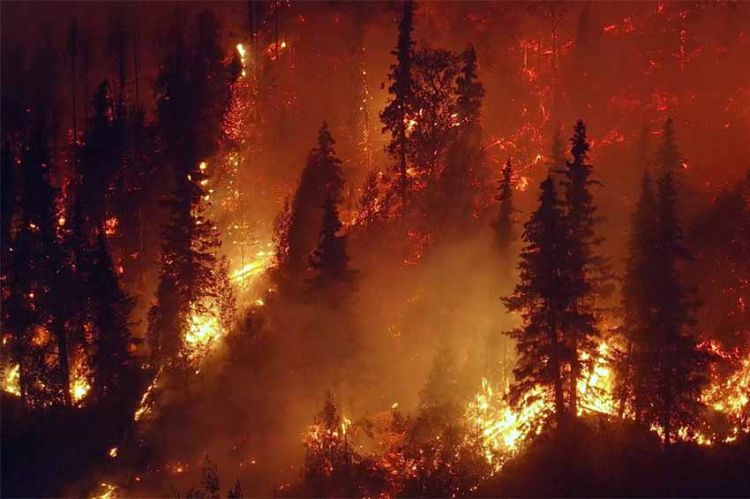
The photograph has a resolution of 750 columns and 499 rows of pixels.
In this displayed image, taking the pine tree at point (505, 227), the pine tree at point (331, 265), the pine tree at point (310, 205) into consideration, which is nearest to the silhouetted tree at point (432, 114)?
the pine tree at point (310, 205)

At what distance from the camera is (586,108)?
193 ft

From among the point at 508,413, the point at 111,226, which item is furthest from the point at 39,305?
the point at 508,413

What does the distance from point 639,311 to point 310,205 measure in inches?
893

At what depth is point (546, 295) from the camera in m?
26.7

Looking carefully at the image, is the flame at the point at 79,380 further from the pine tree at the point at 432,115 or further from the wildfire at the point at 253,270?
the pine tree at the point at 432,115

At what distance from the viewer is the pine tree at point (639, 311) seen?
90.8 ft

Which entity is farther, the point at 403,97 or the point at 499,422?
the point at 403,97

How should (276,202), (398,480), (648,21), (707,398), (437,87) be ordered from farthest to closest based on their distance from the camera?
(648,21), (276,202), (437,87), (707,398), (398,480)

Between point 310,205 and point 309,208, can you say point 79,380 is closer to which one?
point 309,208

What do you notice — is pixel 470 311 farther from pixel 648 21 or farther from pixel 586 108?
pixel 648 21

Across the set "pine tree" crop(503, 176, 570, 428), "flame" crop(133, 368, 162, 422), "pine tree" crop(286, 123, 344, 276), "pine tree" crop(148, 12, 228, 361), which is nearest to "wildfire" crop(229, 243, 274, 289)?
"pine tree" crop(148, 12, 228, 361)

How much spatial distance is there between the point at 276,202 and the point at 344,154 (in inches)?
321

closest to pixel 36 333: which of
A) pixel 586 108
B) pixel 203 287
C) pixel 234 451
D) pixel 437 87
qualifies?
pixel 203 287

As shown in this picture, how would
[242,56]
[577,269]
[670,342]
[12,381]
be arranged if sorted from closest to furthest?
1. [670,342]
2. [577,269]
3. [12,381]
4. [242,56]
